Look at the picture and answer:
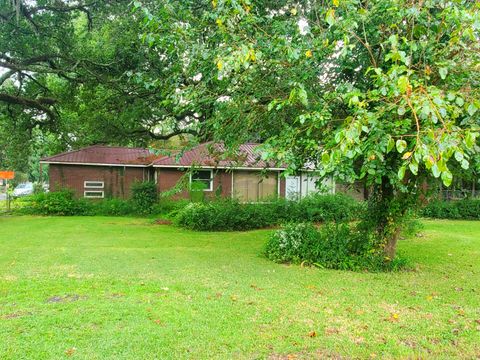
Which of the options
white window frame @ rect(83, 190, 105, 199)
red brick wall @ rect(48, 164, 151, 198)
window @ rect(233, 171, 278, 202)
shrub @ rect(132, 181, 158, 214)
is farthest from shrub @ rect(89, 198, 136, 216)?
window @ rect(233, 171, 278, 202)

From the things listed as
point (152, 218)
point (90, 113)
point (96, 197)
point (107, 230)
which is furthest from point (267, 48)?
point (96, 197)

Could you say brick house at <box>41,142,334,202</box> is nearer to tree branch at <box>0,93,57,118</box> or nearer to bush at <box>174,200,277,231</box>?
tree branch at <box>0,93,57,118</box>

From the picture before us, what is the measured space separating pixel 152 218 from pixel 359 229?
11207 millimetres

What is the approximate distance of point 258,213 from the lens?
577 inches

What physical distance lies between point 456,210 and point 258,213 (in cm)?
1030

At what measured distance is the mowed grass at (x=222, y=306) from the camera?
3.98 m

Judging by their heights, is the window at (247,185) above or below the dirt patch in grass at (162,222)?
above

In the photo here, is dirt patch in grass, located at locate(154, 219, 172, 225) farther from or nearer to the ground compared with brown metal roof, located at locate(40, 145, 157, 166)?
nearer to the ground

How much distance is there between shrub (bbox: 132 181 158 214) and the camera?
18.8 meters

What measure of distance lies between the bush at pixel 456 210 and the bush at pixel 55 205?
16.1 m

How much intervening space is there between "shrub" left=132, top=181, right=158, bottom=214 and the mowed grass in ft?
29.3

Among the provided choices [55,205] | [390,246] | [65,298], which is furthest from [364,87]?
[55,205]

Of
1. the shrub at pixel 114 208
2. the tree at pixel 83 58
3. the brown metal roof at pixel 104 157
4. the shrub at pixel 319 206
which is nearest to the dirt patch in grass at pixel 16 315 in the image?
the tree at pixel 83 58

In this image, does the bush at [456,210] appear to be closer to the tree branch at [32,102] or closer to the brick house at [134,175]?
the brick house at [134,175]
